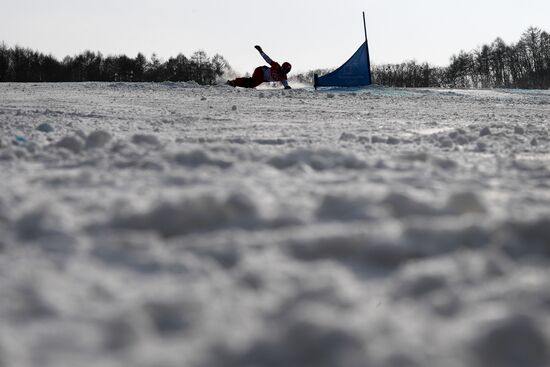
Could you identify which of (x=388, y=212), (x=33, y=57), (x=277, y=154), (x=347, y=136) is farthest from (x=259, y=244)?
(x=33, y=57)

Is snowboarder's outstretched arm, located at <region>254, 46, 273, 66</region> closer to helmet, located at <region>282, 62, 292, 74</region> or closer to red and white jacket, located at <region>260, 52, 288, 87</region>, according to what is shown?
red and white jacket, located at <region>260, 52, 288, 87</region>

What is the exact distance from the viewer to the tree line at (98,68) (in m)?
36.8

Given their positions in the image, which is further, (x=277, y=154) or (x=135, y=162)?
(x=277, y=154)

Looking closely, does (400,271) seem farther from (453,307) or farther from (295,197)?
(295,197)

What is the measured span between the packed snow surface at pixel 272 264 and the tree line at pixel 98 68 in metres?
35.5

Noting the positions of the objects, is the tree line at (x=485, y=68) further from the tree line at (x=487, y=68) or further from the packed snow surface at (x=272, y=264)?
the packed snow surface at (x=272, y=264)

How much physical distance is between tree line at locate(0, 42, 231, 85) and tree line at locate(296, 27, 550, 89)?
27.0 feet

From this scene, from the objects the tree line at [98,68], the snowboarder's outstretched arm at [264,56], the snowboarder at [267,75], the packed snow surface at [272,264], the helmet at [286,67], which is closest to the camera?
the packed snow surface at [272,264]

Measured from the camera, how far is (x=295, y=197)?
4.38 ft

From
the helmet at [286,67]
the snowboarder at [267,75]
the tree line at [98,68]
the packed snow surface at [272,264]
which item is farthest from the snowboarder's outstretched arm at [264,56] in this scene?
the tree line at [98,68]

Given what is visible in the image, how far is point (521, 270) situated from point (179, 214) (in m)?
0.71

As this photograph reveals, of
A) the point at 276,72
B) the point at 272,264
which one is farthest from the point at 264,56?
the point at 272,264

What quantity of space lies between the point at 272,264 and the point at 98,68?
40950 mm

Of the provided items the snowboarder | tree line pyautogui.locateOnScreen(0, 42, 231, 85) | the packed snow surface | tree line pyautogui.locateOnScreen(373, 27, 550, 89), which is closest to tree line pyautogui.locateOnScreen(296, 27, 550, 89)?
tree line pyautogui.locateOnScreen(373, 27, 550, 89)
